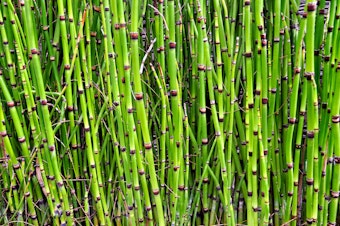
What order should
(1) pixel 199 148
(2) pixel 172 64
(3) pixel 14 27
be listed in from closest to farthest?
(2) pixel 172 64 → (3) pixel 14 27 → (1) pixel 199 148

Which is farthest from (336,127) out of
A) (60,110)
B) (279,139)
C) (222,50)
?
(60,110)

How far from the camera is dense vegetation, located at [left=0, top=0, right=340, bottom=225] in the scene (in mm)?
872

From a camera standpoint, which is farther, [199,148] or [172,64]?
[199,148]

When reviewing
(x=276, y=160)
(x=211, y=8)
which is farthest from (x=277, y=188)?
(x=211, y=8)

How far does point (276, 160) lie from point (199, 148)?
200 millimetres

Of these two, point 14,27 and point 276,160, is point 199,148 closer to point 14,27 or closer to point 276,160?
point 276,160

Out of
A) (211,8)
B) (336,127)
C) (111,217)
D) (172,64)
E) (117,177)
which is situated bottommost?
(111,217)

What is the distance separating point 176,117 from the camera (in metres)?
0.87

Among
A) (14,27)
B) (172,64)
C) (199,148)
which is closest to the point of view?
(172,64)

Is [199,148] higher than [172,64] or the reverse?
the reverse

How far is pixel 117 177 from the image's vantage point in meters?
1.04

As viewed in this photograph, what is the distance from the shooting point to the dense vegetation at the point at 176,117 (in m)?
0.87

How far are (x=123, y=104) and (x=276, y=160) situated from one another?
417 millimetres

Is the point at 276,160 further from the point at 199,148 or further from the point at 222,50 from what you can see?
the point at 222,50
